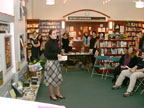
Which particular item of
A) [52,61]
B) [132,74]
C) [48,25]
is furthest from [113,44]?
[48,25]

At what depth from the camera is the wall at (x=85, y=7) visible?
1100 cm

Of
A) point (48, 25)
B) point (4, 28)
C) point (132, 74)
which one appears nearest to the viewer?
point (4, 28)

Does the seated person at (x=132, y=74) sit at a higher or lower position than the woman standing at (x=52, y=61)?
lower

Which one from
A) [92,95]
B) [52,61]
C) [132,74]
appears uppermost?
[52,61]

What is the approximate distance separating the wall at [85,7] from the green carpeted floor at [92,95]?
6.38 metres

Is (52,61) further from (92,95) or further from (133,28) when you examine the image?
(133,28)

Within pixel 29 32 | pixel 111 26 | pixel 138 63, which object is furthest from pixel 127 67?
pixel 29 32

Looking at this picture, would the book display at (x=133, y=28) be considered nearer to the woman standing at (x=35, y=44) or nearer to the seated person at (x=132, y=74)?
the woman standing at (x=35, y=44)

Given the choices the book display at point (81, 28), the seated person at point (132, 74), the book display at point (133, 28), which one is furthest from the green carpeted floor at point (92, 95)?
the book display at point (133, 28)

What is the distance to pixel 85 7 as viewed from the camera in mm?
11273

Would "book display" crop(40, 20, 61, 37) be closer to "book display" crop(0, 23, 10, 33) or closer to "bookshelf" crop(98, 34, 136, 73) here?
"bookshelf" crop(98, 34, 136, 73)

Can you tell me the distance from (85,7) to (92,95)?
8.03m

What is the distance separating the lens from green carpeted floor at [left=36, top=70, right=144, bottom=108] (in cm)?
390

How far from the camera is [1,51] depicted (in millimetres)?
Result: 2789
